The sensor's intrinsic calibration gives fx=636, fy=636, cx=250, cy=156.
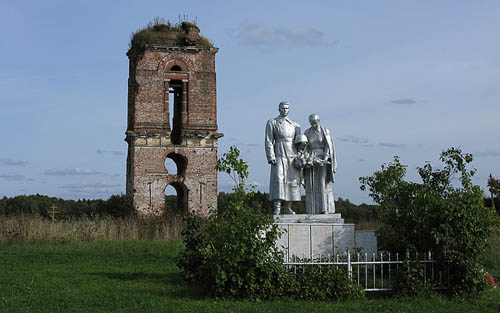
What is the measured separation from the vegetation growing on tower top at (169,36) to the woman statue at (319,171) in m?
20.2

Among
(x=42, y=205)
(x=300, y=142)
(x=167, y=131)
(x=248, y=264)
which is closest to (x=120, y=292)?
(x=248, y=264)

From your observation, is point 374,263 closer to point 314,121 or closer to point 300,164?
point 300,164

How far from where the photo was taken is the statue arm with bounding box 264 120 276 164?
13227mm

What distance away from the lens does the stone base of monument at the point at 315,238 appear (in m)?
12.2

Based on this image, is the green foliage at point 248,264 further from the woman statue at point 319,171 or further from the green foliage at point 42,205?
the green foliage at point 42,205

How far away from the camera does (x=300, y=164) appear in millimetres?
13195

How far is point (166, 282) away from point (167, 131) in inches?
743

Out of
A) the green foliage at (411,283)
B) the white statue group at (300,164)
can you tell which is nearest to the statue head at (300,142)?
the white statue group at (300,164)

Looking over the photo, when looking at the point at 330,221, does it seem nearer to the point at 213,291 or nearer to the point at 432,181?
the point at 213,291

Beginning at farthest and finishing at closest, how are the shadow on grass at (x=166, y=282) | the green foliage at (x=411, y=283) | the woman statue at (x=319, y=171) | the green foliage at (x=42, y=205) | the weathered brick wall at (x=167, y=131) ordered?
the green foliage at (x=42, y=205)
the weathered brick wall at (x=167, y=131)
the woman statue at (x=319, y=171)
the shadow on grass at (x=166, y=282)
the green foliage at (x=411, y=283)

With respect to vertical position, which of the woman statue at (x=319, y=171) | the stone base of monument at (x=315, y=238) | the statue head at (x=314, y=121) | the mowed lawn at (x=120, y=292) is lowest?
the mowed lawn at (x=120, y=292)

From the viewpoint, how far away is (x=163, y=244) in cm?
1973

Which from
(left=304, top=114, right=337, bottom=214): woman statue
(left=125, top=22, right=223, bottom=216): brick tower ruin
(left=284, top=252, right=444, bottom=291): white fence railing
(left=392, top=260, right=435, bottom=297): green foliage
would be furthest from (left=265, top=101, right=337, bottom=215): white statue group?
(left=125, top=22, right=223, bottom=216): brick tower ruin

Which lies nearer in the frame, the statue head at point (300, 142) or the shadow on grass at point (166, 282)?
the shadow on grass at point (166, 282)
